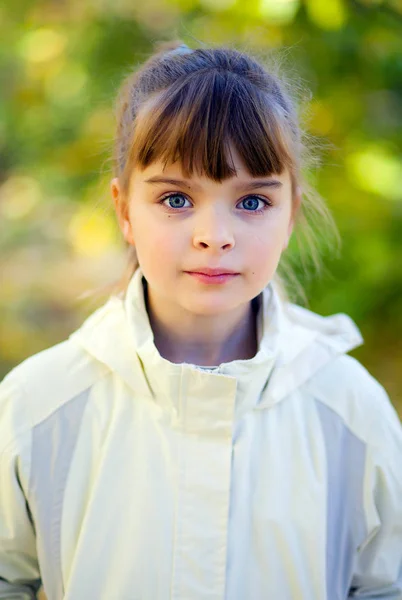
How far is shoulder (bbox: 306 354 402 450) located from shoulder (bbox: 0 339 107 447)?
0.46 m

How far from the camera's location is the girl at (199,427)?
1430 millimetres

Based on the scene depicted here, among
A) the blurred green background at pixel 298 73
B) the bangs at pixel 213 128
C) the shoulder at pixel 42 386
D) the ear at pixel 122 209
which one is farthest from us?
the blurred green background at pixel 298 73

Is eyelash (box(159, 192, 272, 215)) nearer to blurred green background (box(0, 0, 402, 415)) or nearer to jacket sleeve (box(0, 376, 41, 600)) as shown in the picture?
jacket sleeve (box(0, 376, 41, 600))

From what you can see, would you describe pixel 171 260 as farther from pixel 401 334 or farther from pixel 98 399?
pixel 401 334

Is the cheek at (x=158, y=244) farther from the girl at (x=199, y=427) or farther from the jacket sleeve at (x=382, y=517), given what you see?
the jacket sleeve at (x=382, y=517)

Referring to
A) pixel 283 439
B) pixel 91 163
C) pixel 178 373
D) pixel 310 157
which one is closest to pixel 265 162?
pixel 310 157

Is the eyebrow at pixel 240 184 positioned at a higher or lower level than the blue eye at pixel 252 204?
higher

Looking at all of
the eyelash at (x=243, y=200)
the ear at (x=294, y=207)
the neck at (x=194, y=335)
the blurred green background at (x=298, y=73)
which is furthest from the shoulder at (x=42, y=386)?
the blurred green background at (x=298, y=73)

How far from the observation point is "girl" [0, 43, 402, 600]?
1430 millimetres

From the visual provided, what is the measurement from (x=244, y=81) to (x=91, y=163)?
207cm

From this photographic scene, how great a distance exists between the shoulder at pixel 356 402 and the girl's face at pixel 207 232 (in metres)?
0.27

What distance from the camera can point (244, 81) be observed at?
57.4 inches

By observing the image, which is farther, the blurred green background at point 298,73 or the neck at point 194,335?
the blurred green background at point 298,73

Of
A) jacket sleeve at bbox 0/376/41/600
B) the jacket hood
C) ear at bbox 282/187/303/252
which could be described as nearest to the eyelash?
ear at bbox 282/187/303/252
